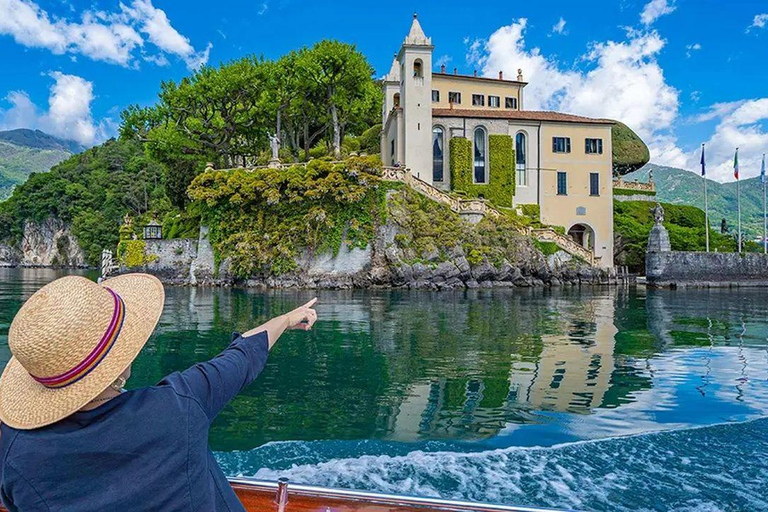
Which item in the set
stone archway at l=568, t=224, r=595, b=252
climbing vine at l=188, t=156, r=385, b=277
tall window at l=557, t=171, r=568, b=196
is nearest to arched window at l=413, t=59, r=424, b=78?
climbing vine at l=188, t=156, r=385, b=277

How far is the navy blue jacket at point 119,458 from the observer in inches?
75.0

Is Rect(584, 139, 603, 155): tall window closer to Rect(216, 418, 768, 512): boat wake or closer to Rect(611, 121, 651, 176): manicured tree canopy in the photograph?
Rect(611, 121, 651, 176): manicured tree canopy

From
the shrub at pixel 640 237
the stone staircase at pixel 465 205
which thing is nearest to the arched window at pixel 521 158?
the stone staircase at pixel 465 205

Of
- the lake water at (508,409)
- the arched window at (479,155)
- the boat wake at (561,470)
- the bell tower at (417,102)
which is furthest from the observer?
the arched window at (479,155)

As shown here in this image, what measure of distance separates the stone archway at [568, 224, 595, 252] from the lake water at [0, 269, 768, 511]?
28.2m

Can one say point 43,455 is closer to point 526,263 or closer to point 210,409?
point 210,409

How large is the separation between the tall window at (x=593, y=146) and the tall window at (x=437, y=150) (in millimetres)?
12296

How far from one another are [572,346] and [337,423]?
8.86 m

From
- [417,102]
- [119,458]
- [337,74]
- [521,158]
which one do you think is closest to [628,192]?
[521,158]

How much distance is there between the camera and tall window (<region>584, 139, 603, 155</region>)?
4703cm

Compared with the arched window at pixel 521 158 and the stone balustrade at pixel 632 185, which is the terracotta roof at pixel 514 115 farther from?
the stone balustrade at pixel 632 185

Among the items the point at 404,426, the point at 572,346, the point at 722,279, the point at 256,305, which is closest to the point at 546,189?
the point at 722,279

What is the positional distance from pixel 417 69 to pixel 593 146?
16273mm

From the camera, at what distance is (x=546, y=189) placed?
46719mm
